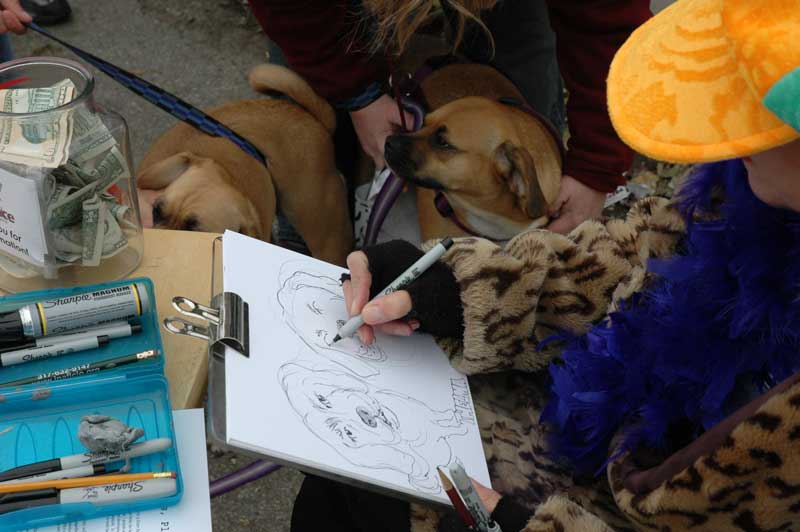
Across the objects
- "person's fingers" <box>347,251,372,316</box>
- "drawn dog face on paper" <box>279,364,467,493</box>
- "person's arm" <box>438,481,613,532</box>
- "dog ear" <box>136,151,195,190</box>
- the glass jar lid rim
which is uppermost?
the glass jar lid rim

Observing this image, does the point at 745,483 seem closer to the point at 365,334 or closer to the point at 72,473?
the point at 365,334

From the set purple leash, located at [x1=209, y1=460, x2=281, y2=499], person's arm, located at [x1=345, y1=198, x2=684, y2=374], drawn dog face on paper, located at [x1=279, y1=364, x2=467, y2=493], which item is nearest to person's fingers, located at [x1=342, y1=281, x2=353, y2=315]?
person's arm, located at [x1=345, y1=198, x2=684, y2=374]

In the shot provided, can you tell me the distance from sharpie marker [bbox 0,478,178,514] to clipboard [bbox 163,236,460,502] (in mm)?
66

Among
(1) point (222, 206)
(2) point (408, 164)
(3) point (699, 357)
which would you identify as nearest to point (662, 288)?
(3) point (699, 357)

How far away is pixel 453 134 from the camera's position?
1.86 meters

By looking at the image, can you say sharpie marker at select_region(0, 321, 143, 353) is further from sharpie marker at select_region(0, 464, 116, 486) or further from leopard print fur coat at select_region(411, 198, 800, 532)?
leopard print fur coat at select_region(411, 198, 800, 532)

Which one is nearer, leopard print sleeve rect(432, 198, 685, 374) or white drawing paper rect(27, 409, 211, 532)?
white drawing paper rect(27, 409, 211, 532)

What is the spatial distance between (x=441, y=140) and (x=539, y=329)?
85 cm

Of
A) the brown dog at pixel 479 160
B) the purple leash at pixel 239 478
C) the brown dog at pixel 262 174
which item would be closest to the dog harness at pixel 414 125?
the brown dog at pixel 479 160

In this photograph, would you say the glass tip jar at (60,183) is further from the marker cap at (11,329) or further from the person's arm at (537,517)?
the person's arm at (537,517)

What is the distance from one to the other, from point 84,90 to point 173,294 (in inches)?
10.8

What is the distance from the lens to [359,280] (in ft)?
3.49

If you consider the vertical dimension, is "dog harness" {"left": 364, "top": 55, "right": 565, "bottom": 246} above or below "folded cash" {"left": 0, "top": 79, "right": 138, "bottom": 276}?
below

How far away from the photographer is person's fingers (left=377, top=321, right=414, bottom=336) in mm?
1048
